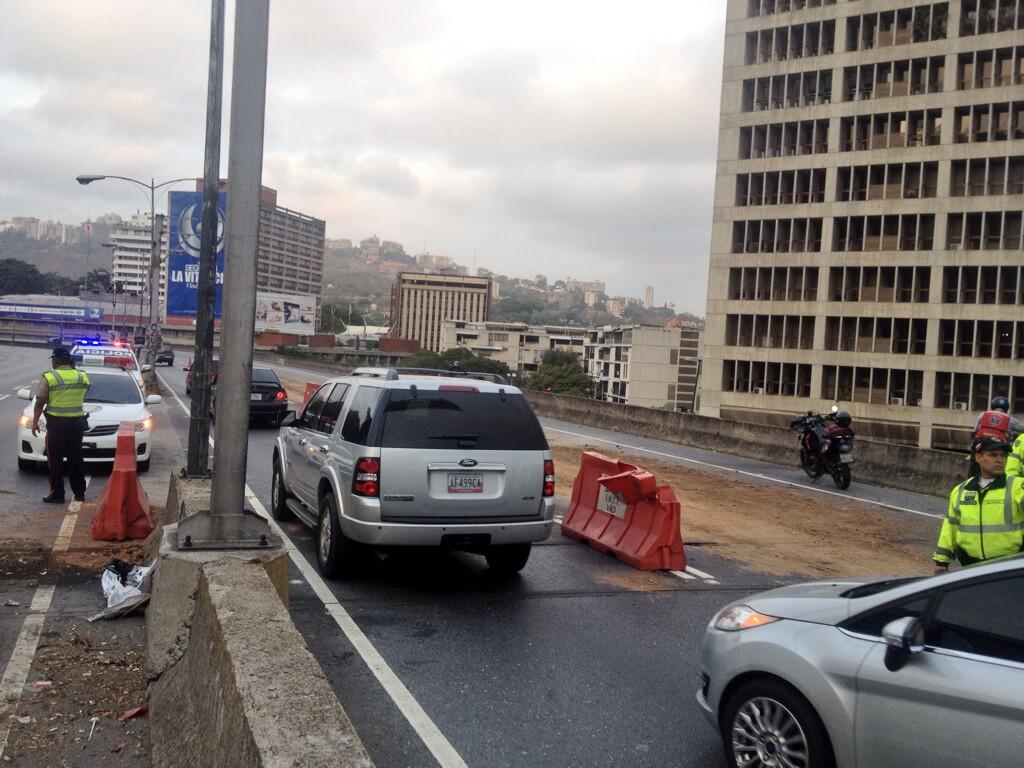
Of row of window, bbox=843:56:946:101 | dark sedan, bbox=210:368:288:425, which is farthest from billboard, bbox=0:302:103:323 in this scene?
dark sedan, bbox=210:368:288:425

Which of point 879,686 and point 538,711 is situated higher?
point 879,686

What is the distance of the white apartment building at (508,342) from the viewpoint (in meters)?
160

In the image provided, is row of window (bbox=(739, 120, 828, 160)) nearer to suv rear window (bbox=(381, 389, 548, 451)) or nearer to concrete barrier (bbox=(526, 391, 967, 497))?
concrete barrier (bbox=(526, 391, 967, 497))

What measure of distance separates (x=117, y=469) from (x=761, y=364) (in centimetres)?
6233

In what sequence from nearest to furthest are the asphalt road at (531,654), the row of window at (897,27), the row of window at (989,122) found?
the asphalt road at (531,654) → the row of window at (989,122) → the row of window at (897,27)

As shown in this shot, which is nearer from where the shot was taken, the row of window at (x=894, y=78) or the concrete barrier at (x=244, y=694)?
the concrete barrier at (x=244, y=694)

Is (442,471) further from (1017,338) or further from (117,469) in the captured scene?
(1017,338)

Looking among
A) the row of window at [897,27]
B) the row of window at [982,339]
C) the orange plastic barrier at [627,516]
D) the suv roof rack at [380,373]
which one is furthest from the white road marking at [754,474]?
the row of window at [897,27]

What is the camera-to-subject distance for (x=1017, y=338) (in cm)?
5781

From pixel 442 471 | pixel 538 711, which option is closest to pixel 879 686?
pixel 538 711

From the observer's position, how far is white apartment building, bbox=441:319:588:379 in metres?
160

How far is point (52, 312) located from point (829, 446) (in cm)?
9189

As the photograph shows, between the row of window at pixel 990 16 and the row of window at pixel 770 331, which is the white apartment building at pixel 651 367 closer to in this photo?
the row of window at pixel 770 331

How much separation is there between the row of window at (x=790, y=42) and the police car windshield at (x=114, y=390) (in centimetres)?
6032
